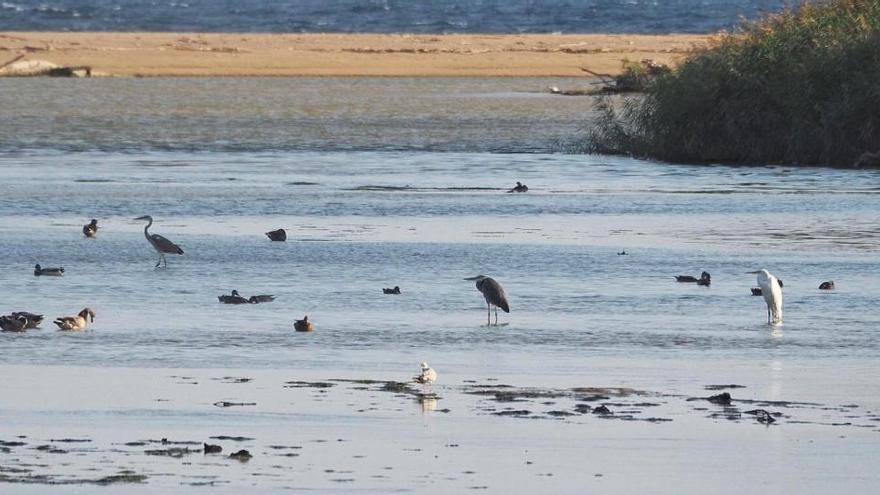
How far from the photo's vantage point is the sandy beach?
7331 cm

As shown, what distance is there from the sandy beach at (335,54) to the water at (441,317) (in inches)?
1355

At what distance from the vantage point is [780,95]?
34688mm

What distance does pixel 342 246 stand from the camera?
75.4 feet

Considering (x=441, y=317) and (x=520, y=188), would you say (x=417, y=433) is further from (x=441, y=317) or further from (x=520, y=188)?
(x=520, y=188)

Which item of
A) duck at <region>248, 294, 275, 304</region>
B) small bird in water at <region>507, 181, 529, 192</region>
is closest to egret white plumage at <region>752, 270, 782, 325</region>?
duck at <region>248, 294, 275, 304</region>

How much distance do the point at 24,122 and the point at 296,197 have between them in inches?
765

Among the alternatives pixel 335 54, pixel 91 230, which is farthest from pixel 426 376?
pixel 335 54

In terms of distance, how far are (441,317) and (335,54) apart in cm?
6381

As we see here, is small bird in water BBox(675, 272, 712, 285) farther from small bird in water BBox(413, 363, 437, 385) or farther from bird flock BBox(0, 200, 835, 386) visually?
small bird in water BBox(413, 363, 437, 385)

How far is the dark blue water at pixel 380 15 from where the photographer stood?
114125 millimetres

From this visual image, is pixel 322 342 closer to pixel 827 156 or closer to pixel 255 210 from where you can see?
pixel 255 210

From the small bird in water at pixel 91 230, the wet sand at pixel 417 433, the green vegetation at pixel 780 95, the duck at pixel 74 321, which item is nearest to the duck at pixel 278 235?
the small bird in water at pixel 91 230

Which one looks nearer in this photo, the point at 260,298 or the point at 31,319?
the point at 31,319

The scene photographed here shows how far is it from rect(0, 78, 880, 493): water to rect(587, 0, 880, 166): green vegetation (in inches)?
36.0
